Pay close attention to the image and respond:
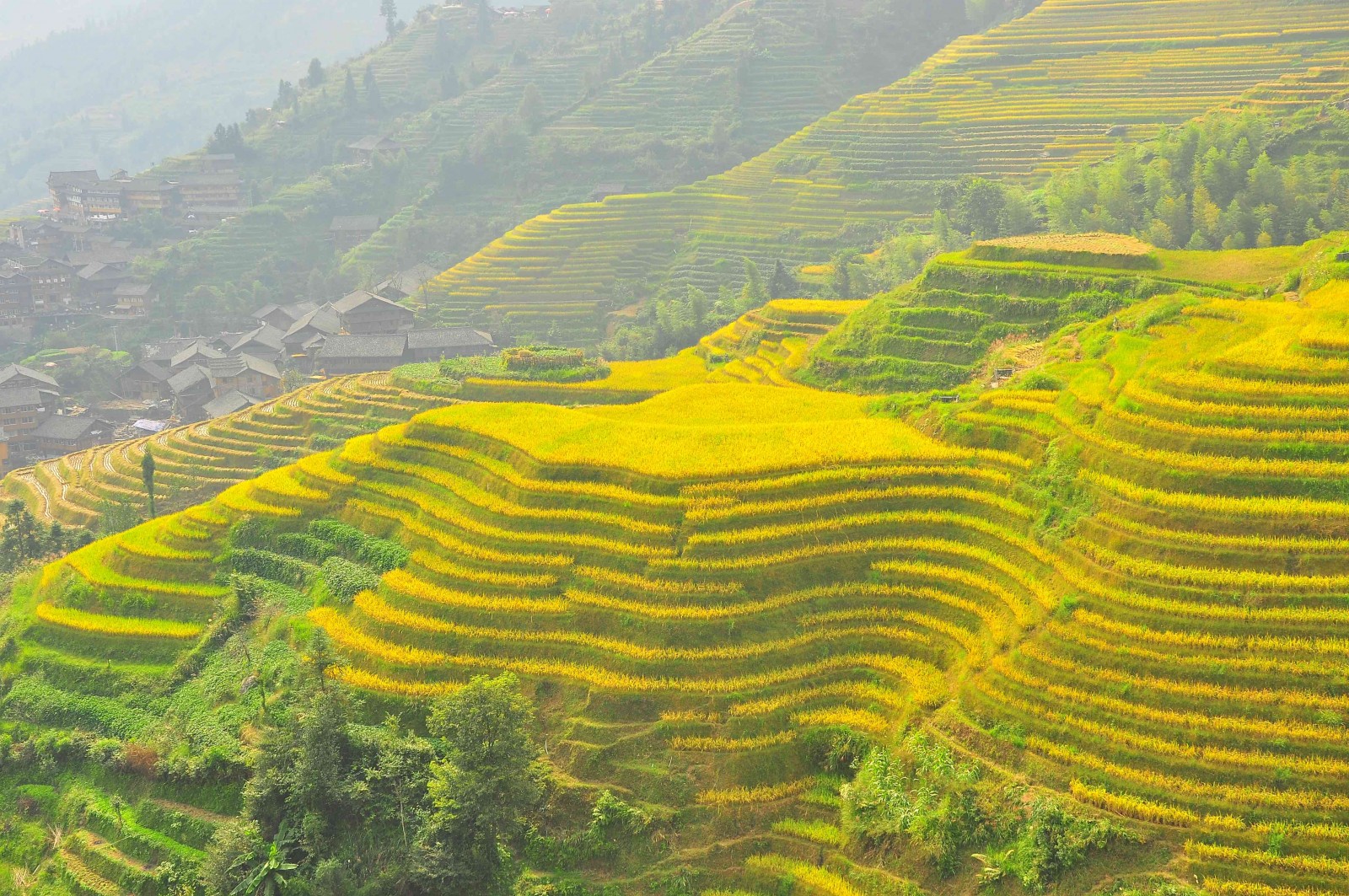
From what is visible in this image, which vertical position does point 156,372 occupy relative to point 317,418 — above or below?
above

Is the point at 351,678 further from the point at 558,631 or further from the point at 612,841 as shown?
the point at 612,841

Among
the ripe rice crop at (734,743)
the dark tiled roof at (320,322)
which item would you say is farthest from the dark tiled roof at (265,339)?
the ripe rice crop at (734,743)

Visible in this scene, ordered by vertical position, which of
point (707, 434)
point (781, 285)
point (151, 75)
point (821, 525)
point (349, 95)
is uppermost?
point (151, 75)

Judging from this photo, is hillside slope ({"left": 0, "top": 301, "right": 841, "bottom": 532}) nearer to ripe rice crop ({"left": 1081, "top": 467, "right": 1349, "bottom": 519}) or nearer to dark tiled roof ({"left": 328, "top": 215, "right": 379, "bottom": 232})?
ripe rice crop ({"left": 1081, "top": 467, "right": 1349, "bottom": 519})

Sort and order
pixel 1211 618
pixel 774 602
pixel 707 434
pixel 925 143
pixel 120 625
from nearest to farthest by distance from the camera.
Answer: pixel 1211 618, pixel 774 602, pixel 707 434, pixel 120 625, pixel 925 143

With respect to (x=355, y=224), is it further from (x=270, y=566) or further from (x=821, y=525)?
(x=821, y=525)

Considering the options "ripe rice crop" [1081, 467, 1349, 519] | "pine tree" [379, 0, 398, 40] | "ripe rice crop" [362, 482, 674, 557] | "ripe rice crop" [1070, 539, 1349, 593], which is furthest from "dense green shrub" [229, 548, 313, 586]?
"pine tree" [379, 0, 398, 40]

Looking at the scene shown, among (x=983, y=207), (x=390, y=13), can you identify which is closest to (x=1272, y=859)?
(x=983, y=207)
